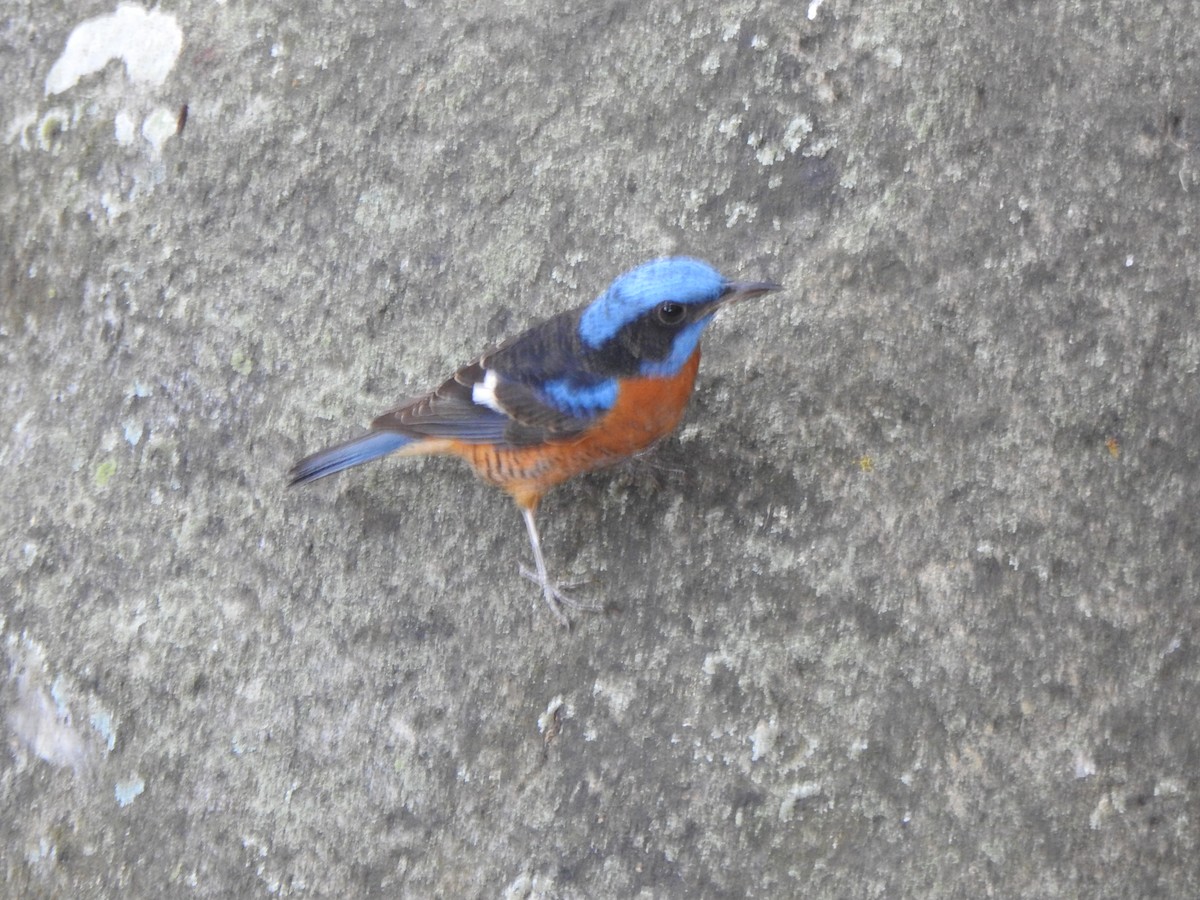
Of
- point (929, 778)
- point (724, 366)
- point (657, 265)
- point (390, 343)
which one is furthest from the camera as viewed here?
point (390, 343)

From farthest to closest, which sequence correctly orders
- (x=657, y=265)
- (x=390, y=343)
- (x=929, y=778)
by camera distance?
(x=390, y=343) → (x=657, y=265) → (x=929, y=778)

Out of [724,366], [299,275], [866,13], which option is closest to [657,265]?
[724,366]

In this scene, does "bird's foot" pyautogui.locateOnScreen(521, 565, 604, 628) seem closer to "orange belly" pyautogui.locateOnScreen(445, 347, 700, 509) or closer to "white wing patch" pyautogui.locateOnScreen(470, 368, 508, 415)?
"orange belly" pyautogui.locateOnScreen(445, 347, 700, 509)

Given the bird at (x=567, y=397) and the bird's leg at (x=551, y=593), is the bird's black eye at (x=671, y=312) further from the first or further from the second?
the bird's leg at (x=551, y=593)

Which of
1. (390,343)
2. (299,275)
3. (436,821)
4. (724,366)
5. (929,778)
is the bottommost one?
(929,778)

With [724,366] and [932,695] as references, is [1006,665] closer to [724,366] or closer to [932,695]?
[932,695]

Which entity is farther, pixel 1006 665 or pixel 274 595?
pixel 274 595

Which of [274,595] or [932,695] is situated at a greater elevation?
[274,595]
